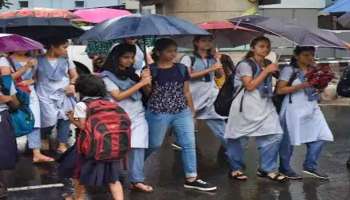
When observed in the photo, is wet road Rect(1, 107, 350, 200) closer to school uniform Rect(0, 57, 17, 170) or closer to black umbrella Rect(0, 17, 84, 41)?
school uniform Rect(0, 57, 17, 170)

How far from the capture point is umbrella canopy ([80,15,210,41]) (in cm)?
620

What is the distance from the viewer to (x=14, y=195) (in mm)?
6930

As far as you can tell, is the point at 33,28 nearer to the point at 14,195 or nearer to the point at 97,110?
the point at 14,195

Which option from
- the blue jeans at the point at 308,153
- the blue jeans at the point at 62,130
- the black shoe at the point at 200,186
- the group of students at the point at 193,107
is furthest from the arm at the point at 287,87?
the blue jeans at the point at 62,130

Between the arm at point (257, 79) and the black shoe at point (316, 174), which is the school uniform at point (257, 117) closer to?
the arm at point (257, 79)

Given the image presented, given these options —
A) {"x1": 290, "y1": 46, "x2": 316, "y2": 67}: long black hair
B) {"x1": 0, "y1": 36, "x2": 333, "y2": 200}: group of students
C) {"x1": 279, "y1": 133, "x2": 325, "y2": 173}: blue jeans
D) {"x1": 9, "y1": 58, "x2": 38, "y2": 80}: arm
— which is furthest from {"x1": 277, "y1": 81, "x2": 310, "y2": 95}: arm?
{"x1": 9, "y1": 58, "x2": 38, "y2": 80}: arm

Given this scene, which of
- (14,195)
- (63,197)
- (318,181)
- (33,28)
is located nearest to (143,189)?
(63,197)

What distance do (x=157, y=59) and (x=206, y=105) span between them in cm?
162

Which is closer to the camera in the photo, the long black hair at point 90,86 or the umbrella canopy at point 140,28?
the long black hair at point 90,86

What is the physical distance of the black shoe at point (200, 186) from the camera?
6973mm

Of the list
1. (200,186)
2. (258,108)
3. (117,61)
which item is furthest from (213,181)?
(117,61)

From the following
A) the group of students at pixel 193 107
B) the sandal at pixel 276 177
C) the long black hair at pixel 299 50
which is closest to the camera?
the group of students at pixel 193 107

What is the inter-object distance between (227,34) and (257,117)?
2.09 m

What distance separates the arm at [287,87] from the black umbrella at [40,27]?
288 centimetres
